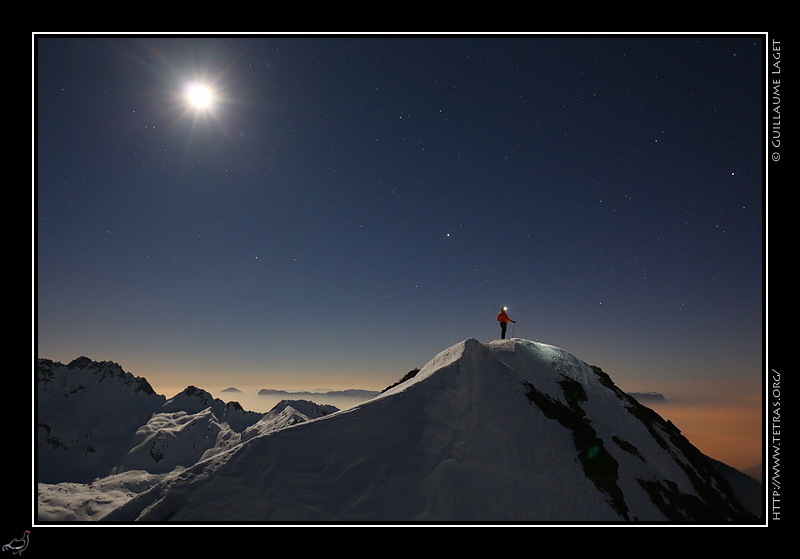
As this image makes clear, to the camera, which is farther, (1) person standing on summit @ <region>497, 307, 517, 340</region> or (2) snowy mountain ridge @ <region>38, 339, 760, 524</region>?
(1) person standing on summit @ <region>497, 307, 517, 340</region>

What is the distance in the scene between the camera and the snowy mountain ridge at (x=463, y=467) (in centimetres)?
1434

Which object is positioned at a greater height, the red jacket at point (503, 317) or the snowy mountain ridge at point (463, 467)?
the red jacket at point (503, 317)

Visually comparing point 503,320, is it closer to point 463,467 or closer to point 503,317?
point 503,317

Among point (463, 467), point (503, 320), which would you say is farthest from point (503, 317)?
point (463, 467)

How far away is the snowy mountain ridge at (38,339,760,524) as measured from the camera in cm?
1434

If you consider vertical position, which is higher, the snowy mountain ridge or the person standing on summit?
the person standing on summit

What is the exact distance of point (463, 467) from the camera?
16234mm

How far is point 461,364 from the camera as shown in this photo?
888 inches

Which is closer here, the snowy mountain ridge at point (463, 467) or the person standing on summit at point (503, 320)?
the snowy mountain ridge at point (463, 467)

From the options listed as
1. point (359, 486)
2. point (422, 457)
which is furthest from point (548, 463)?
point (359, 486)

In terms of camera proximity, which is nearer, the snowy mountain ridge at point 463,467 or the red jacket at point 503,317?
the snowy mountain ridge at point 463,467

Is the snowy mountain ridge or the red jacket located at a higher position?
the red jacket
